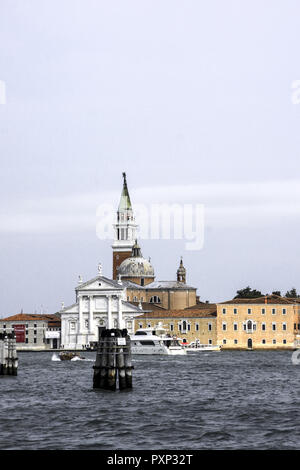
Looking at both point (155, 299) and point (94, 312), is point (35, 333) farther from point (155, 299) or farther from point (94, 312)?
point (155, 299)

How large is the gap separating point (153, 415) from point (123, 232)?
100 meters

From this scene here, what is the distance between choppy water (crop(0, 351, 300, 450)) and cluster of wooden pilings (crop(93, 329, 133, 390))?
576mm

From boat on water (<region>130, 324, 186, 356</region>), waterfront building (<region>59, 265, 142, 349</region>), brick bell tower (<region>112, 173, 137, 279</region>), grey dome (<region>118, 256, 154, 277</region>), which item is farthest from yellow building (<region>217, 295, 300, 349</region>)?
brick bell tower (<region>112, 173, 137, 279</region>)

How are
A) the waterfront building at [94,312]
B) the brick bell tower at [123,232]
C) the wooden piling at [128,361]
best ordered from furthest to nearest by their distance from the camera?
the brick bell tower at [123,232]
the waterfront building at [94,312]
the wooden piling at [128,361]

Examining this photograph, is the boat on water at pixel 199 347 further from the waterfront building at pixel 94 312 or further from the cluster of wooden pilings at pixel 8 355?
the cluster of wooden pilings at pixel 8 355

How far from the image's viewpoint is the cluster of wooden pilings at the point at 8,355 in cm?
4853

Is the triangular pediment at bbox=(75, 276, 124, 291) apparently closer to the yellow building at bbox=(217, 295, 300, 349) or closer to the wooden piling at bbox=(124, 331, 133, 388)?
the yellow building at bbox=(217, 295, 300, 349)

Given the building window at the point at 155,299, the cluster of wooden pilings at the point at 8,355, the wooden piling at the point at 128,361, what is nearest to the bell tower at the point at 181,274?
the building window at the point at 155,299

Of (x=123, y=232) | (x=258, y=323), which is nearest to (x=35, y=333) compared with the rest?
(x=123, y=232)

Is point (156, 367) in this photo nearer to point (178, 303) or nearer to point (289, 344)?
point (289, 344)

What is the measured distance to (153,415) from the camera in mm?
30234

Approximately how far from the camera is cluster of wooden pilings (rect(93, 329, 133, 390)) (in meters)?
35.1

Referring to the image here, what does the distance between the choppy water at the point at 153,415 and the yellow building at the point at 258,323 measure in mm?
59174
